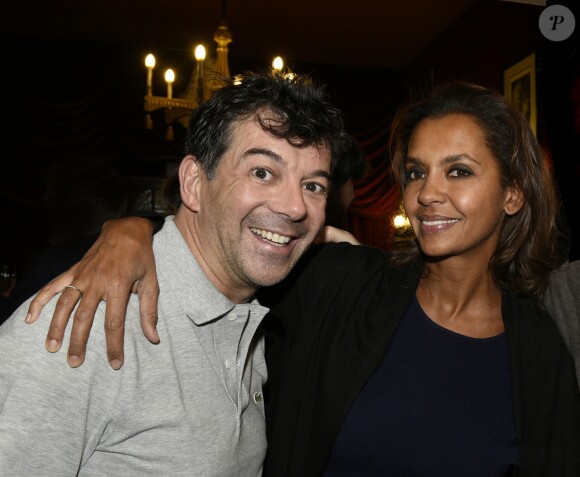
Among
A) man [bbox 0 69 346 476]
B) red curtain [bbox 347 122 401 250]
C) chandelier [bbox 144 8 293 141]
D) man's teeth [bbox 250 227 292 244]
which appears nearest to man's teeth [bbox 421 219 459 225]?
man [bbox 0 69 346 476]

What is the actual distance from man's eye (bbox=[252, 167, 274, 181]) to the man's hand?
302 mm

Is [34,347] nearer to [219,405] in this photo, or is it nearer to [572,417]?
[219,405]

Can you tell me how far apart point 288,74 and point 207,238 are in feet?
1.68

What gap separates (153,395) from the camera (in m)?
1.18

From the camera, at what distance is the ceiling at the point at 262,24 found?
20.9 feet

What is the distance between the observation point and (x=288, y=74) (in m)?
1.61

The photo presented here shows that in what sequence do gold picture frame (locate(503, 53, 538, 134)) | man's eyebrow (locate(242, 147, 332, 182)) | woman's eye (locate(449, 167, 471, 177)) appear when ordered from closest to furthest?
man's eyebrow (locate(242, 147, 332, 182))
woman's eye (locate(449, 167, 471, 177))
gold picture frame (locate(503, 53, 538, 134))

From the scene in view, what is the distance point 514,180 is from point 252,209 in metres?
0.91

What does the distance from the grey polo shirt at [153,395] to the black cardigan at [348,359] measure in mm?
296

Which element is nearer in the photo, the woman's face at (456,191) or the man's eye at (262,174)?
the man's eye at (262,174)

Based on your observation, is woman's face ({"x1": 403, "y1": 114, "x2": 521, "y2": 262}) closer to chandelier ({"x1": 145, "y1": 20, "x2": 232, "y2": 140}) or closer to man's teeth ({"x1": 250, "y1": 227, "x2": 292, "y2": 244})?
man's teeth ({"x1": 250, "y1": 227, "x2": 292, "y2": 244})

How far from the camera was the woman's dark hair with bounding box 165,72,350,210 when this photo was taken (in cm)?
145

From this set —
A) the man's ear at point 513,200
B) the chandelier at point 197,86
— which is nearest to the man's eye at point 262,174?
the man's ear at point 513,200

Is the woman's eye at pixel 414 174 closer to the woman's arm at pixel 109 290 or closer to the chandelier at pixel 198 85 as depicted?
the woman's arm at pixel 109 290
